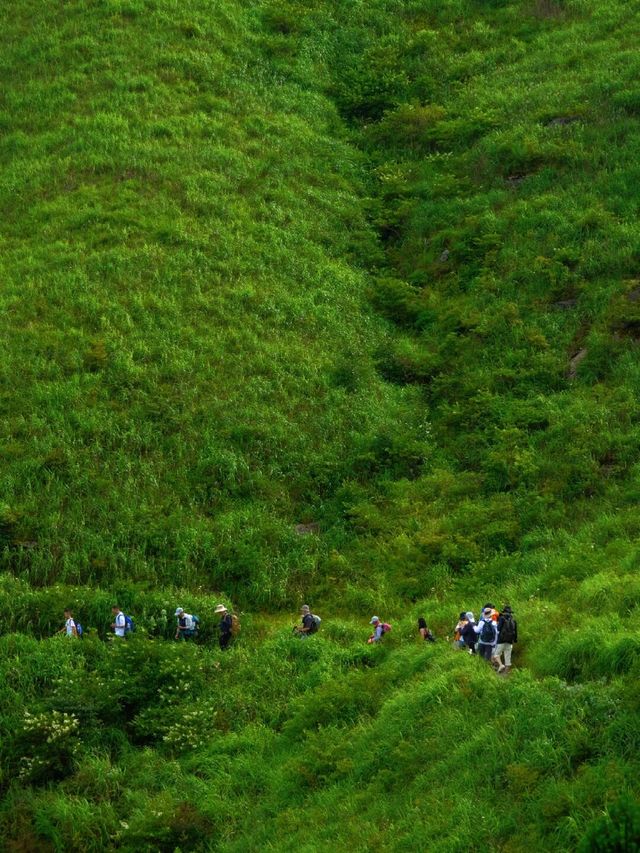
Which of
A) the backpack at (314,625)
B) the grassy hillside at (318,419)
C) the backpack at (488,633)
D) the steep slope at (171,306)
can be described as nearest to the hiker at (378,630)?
→ the grassy hillside at (318,419)

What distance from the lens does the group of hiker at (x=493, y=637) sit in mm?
16391

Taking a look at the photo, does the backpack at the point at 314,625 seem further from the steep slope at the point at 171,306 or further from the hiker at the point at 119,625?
the hiker at the point at 119,625

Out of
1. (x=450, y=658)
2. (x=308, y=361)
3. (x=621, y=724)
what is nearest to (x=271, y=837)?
(x=450, y=658)

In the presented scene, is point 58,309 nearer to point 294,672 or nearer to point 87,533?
point 87,533

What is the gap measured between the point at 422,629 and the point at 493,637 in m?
2.03

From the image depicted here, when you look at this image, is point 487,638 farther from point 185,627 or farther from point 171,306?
point 171,306

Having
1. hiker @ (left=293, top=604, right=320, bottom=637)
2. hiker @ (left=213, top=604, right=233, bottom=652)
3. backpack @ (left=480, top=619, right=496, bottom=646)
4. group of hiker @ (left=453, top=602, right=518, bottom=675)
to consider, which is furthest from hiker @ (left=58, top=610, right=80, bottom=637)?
backpack @ (left=480, top=619, right=496, bottom=646)

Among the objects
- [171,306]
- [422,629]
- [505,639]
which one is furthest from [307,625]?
[171,306]

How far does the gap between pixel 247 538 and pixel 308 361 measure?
6.90m

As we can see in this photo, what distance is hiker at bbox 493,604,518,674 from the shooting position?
644 inches

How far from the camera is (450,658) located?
55.4 ft

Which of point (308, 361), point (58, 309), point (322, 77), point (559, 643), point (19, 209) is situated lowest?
point (559, 643)

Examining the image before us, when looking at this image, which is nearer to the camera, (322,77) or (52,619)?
(52,619)

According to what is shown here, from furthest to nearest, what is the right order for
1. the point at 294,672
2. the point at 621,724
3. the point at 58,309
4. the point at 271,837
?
the point at 58,309, the point at 294,672, the point at 271,837, the point at 621,724
